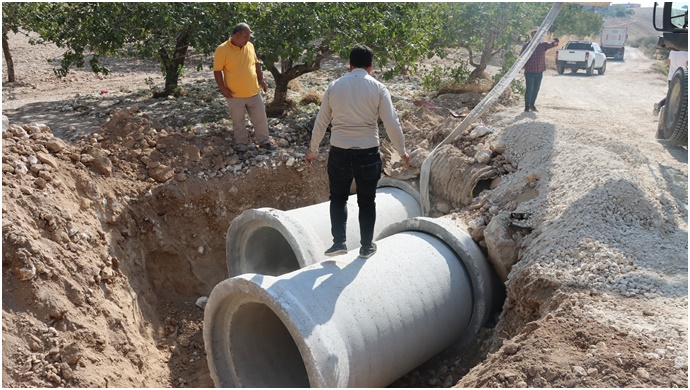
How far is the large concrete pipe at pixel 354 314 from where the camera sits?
4504 mm

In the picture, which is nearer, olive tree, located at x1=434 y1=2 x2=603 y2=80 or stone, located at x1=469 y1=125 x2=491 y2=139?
stone, located at x1=469 y1=125 x2=491 y2=139

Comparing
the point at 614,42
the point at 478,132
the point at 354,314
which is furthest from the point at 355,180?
the point at 614,42

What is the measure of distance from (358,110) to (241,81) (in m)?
3.43

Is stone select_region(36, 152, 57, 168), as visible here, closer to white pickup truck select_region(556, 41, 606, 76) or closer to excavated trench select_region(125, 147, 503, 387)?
excavated trench select_region(125, 147, 503, 387)

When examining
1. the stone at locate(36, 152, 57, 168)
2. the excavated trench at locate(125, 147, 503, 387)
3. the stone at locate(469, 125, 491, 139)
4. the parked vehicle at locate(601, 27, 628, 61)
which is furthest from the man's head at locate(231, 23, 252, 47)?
the parked vehicle at locate(601, 27, 628, 61)

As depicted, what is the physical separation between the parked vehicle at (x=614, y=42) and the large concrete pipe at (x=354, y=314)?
1333 inches

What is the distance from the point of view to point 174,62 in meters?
9.80

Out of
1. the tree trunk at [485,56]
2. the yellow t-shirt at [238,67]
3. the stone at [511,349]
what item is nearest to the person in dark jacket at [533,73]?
the tree trunk at [485,56]

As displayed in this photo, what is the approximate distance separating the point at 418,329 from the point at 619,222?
6.83ft

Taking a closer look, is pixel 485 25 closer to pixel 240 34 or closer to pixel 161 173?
pixel 240 34

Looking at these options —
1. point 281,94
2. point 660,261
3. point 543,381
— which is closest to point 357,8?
point 281,94

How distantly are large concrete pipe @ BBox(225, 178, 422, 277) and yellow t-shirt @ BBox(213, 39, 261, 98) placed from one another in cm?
205

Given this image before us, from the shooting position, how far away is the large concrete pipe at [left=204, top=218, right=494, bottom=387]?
4.50m

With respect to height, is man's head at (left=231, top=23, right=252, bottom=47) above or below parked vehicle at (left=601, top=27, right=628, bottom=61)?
above
